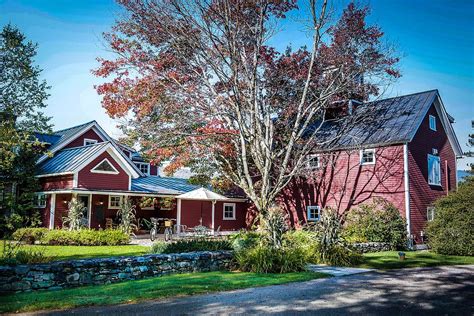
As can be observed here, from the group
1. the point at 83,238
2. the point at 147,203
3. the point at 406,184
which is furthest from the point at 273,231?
the point at 147,203

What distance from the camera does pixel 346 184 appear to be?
2266 centimetres

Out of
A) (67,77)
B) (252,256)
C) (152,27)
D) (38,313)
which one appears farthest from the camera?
(152,27)

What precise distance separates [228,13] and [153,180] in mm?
15967

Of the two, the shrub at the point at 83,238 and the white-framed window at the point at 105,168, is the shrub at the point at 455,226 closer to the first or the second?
the shrub at the point at 83,238

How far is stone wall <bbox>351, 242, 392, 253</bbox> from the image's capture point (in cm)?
1663

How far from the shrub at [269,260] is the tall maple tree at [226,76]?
5.73 m

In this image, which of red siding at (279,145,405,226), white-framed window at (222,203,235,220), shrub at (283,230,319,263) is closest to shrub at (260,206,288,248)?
shrub at (283,230,319,263)

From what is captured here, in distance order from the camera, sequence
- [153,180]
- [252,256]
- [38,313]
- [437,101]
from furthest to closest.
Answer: [153,180] < [437,101] < [252,256] < [38,313]

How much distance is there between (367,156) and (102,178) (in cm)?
1484

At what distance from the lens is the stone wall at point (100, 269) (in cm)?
876

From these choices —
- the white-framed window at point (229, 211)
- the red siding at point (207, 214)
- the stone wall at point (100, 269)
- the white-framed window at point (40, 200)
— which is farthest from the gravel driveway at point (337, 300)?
the white-framed window at point (229, 211)

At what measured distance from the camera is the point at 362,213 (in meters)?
19.9

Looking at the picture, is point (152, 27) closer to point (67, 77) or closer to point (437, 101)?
point (67, 77)

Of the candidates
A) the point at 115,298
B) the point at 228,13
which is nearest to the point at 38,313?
the point at 115,298
